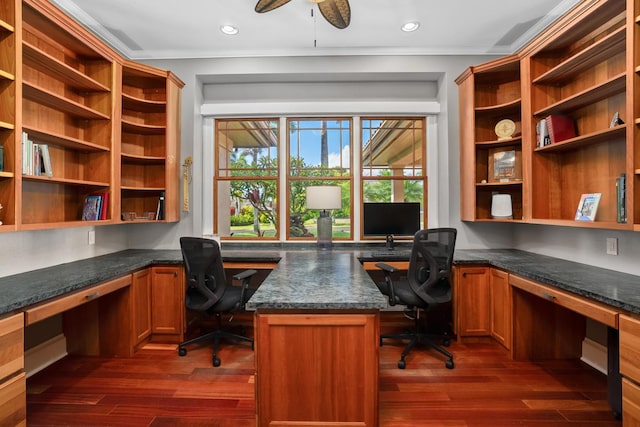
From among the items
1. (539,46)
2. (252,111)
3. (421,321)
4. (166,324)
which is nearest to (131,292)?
(166,324)

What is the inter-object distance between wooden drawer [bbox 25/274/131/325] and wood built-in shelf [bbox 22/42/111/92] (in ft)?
5.32

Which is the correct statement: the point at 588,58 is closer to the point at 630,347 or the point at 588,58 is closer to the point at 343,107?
the point at 630,347

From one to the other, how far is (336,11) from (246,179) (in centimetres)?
207

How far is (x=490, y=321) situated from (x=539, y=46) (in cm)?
242

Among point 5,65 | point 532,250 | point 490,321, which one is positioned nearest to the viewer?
point 5,65

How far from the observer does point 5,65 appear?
1793 millimetres

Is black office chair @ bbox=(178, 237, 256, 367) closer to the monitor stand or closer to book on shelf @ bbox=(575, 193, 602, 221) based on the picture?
the monitor stand

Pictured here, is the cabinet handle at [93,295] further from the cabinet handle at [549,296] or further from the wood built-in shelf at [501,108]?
the wood built-in shelf at [501,108]

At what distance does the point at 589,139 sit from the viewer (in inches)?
85.5

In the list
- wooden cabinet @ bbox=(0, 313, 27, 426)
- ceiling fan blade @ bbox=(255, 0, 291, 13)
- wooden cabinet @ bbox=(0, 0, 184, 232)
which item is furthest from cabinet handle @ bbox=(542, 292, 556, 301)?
wooden cabinet @ bbox=(0, 0, 184, 232)

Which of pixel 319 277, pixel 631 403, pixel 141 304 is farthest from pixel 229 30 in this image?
pixel 631 403

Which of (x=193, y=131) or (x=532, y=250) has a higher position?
(x=193, y=131)

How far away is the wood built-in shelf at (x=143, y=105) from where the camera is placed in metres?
2.96

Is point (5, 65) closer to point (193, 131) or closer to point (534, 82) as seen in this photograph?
point (193, 131)
